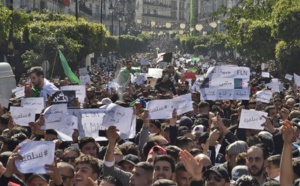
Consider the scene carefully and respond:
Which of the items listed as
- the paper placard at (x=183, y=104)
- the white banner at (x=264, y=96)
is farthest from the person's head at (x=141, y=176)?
the white banner at (x=264, y=96)

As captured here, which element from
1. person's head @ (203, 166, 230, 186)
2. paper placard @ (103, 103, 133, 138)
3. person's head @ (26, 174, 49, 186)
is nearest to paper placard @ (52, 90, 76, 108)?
paper placard @ (103, 103, 133, 138)

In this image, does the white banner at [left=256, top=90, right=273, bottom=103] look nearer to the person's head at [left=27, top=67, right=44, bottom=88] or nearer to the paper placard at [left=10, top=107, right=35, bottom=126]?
the person's head at [left=27, top=67, right=44, bottom=88]

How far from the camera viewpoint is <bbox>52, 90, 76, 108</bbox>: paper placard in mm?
14225

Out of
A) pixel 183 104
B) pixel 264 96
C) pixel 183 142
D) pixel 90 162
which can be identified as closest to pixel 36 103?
pixel 183 104

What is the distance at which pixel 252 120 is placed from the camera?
41.9 ft

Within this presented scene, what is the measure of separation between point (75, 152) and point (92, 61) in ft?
201

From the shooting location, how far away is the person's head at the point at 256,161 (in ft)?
30.9

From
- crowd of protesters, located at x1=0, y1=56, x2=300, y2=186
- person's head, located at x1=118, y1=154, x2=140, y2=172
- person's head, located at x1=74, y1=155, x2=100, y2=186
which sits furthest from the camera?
person's head, located at x1=118, y1=154, x2=140, y2=172

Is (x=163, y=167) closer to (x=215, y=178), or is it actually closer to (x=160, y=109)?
(x=215, y=178)

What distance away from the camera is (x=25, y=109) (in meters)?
12.7

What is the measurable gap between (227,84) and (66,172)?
838 centimetres

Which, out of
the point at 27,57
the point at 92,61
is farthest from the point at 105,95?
the point at 92,61

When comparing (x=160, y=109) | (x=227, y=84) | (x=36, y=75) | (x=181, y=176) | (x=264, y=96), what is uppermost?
(x=36, y=75)

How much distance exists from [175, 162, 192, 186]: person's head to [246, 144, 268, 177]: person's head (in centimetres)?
70
